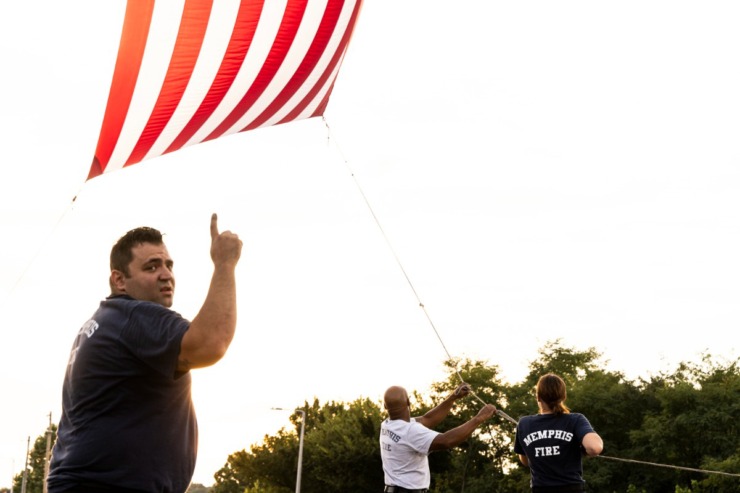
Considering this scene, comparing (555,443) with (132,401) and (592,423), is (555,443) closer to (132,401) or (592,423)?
(132,401)

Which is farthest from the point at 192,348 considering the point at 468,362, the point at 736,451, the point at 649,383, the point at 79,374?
the point at 468,362

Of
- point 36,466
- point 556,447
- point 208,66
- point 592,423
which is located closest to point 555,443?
point 556,447

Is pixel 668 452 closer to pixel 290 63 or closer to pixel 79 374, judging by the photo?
pixel 290 63

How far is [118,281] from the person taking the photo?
353 centimetres

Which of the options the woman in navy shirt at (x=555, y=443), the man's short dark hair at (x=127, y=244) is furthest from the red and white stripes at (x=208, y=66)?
the man's short dark hair at (x=127, y=244)

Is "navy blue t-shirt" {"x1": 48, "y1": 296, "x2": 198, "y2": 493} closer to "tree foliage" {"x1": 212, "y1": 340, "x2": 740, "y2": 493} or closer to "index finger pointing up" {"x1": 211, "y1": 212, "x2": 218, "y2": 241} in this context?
"index finger pointing up" {"x1": 211, "y1": 212, "x2": 218, "y2": 241}

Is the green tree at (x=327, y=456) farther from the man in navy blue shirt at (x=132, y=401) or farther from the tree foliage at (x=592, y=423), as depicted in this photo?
the man in navy blue shirt at (x=132, y=401)

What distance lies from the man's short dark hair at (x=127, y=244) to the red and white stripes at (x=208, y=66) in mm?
3476

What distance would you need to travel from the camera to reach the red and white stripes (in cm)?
686

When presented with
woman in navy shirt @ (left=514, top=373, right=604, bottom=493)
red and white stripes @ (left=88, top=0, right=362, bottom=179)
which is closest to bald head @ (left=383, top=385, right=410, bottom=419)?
woman in navy shirt @ (left=514, top=373, right=604, bottom=493)

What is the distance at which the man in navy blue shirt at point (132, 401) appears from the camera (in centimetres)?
315

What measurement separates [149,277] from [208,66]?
4081 millimetres

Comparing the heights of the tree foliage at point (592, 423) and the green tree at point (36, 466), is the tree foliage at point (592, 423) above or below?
below

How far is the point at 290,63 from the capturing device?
8.04 metres
